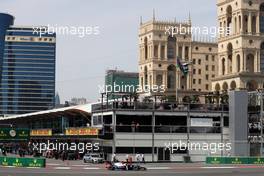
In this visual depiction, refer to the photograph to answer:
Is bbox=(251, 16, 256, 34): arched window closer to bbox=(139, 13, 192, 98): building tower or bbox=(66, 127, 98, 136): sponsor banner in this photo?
bbox=(139, 13, 192, 98): building tower

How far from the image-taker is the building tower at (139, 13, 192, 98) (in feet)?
554

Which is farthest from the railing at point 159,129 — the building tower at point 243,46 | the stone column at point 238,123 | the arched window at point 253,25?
the arched window at point 253,25

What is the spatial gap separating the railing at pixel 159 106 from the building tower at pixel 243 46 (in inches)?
1145

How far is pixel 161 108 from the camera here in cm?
8738

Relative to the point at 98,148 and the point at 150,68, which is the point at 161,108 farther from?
the point at 150,68

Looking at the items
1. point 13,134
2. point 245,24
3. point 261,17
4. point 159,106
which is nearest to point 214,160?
point 159,106

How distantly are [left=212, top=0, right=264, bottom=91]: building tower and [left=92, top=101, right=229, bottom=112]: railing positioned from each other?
29079mm

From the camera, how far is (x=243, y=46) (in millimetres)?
120062

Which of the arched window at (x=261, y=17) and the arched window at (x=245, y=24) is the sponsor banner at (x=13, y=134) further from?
the arched window at (x=261, y=17)

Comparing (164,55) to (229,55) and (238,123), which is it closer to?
(229,55)

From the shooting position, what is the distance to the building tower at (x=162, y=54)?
169 meters

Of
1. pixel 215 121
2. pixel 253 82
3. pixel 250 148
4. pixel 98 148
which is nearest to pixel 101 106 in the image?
pixel 98 148

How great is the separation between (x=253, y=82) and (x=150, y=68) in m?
53.7

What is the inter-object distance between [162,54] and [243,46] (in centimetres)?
5381
